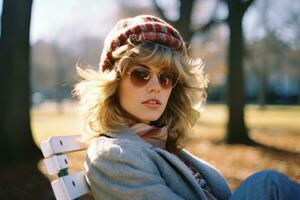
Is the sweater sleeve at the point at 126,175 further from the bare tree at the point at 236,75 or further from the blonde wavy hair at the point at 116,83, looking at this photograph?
the bare tree at the point at 236,75

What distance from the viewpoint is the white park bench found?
240 cm

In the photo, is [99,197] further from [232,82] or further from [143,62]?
[232,82]

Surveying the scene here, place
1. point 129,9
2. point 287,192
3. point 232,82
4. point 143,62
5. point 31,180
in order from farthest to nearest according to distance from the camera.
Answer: point 129,9, point 232,82, point 31,180, point 143,62, point 287,192

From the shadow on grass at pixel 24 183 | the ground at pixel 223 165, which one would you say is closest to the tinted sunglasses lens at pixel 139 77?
the ground at pixel 223 165

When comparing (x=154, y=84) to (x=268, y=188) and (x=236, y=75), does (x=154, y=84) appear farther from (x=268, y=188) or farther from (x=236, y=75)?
(x=236, y=75)

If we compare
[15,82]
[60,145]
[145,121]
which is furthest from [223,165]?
[60,145]

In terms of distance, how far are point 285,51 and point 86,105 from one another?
1588 inches

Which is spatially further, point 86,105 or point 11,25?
point 11,25

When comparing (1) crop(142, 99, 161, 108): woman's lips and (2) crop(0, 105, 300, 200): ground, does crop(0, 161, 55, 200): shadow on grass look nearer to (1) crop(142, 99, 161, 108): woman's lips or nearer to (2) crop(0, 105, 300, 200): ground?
(2) crop(0, 105, 300, 200): ground

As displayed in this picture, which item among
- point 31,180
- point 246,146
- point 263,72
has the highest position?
point 31,180

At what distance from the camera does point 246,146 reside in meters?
12.1

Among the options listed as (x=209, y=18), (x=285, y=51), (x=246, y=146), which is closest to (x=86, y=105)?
(x=246, y=146)

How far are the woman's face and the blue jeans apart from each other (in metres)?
0.65

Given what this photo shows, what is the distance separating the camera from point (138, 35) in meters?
2.67
